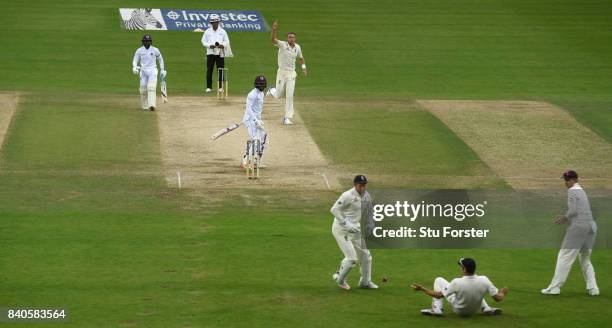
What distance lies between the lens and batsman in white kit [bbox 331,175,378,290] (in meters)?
21.1

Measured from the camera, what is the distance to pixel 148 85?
120 feet

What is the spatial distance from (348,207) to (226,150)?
40.1 ft

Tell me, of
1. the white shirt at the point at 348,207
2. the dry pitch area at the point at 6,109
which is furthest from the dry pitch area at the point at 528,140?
the dry pitch area at the point at 6,109

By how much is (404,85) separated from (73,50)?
12966 mm

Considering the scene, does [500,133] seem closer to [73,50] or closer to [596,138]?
[596,138]

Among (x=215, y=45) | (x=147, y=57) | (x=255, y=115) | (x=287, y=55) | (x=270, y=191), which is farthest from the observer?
(x=215, y=45)

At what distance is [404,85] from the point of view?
139 feet

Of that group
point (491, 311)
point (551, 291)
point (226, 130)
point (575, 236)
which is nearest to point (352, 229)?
point (491, 311)

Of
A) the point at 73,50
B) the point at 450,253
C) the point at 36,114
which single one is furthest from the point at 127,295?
the point at 73,50

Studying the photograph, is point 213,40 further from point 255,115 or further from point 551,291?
point 551,291

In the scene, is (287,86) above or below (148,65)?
below

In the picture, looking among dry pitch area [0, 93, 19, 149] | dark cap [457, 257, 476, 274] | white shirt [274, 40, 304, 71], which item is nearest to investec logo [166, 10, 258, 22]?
dry pitch area [0, 93, 19, 149]

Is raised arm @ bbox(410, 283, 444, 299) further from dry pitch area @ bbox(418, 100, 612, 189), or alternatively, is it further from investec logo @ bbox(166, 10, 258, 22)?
investec logo @ bbox(166, 10, 258, 22)

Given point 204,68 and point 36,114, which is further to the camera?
point 204,68
